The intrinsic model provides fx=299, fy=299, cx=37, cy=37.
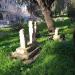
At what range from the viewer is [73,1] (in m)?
1.65

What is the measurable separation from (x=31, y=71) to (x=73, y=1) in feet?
23.2

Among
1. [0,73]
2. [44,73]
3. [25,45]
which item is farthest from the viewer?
[25,45]

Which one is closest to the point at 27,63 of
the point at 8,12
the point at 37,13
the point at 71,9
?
the point at 71,9

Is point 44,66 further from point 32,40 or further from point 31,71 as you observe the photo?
point 32,40

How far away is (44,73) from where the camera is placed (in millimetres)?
8164

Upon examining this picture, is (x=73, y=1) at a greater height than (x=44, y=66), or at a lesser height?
greater

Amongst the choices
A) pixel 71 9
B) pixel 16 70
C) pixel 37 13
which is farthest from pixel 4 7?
pixel 71 9

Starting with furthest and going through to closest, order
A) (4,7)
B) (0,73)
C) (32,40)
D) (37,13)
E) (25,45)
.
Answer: (4,7), (37,13), (32,40), (25,45), (0,73)

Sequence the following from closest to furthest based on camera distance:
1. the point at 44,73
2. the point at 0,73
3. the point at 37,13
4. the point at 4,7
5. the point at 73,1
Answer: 1. the point at 73,1
2. the point at 44,73
3. the point at 0,73
4. the point at 37,13
5. the point at 4,7

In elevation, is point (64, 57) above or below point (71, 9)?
below

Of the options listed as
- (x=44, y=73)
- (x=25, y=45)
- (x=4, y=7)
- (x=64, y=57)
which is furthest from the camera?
(x=4, y=7)

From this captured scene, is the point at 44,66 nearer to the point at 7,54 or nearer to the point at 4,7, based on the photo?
the point at 7,54

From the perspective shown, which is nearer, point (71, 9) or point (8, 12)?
point (71, 9)

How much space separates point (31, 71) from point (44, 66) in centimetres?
54
